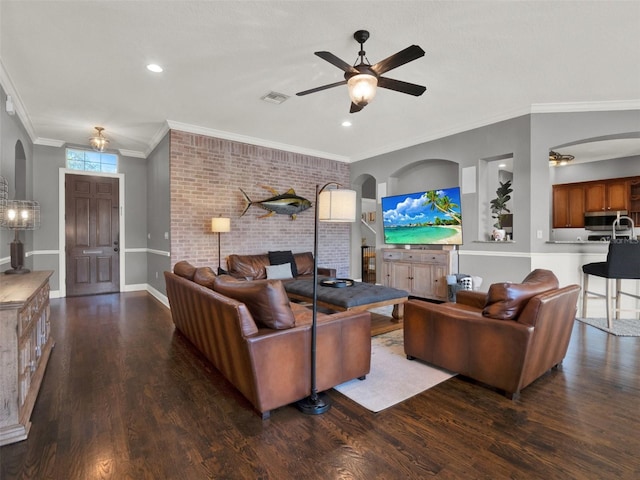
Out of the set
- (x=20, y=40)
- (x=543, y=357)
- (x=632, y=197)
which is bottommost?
(x=543, y=357)

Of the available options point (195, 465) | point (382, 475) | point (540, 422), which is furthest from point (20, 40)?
point (540, 422)

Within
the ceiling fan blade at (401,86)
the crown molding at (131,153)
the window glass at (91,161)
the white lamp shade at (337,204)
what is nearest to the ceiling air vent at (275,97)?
the ceiling fan blade at (401,86)

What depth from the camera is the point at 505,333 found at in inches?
87.7

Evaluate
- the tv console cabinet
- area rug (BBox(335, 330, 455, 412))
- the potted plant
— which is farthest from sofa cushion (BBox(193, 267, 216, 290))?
the potted plant

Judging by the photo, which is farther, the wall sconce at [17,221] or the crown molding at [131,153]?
the crown molding at [131,153]

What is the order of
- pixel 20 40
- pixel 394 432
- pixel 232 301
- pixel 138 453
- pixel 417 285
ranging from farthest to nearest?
pixel 417 285 → pixel 20 40 → pixel 232 301 → pixel 394 432 → pixel 138 453

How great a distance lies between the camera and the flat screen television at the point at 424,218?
528cm

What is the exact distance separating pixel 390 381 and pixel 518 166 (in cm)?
365

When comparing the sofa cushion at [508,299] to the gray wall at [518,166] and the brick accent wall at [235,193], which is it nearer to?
the gray wall at [518,166]

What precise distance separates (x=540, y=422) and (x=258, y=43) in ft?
11.6

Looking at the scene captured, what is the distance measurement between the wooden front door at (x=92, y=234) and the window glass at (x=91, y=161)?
0.19m

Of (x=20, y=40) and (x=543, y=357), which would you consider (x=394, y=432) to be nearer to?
(x=543, y=357)

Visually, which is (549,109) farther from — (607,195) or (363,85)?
(607,195)

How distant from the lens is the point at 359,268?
24.4ft
